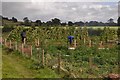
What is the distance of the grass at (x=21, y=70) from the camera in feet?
44.4

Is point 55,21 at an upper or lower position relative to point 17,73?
upper

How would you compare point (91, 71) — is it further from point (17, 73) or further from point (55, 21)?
point (55, 21)

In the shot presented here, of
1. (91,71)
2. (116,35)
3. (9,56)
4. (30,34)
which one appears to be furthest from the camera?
(116,35)

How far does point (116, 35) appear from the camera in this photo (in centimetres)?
3553

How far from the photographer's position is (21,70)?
14.9m

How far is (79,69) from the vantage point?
1388 cm

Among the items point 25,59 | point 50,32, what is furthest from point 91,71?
point 50,32

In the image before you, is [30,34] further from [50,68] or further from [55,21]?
[55,21]

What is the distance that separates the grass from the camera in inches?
533

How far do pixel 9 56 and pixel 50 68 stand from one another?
17.7 ft

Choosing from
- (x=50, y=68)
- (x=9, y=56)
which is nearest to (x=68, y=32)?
(x=9, y=56)

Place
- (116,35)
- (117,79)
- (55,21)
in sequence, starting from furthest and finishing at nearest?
(55,21)
(116,35)
(117,79)

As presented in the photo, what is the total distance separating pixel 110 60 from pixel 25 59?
4675 mm

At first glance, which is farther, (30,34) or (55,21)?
(55,21)
